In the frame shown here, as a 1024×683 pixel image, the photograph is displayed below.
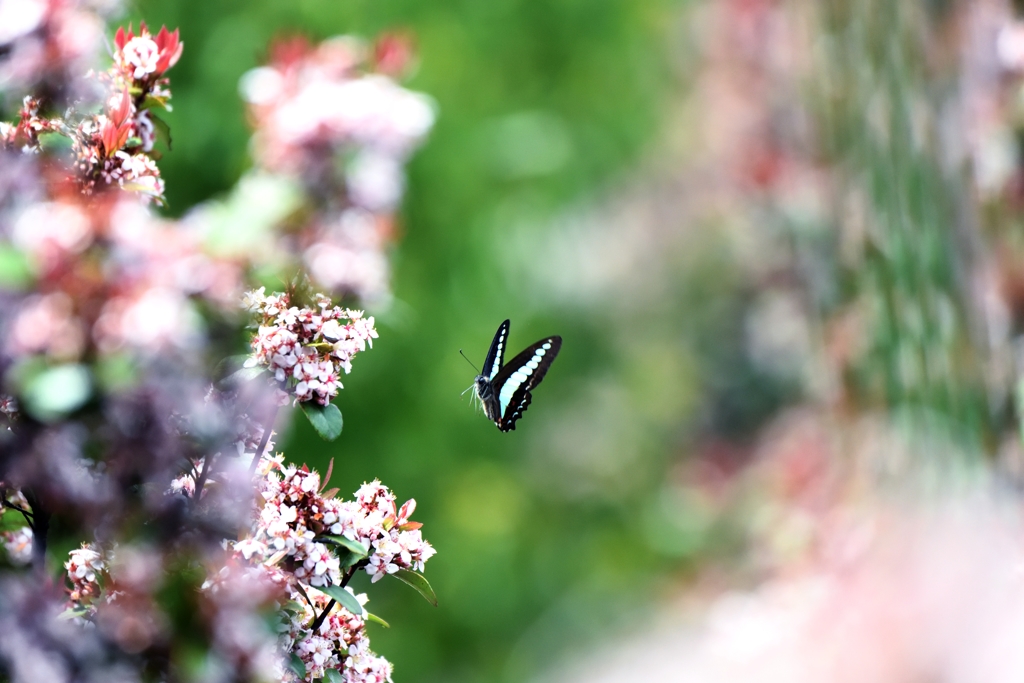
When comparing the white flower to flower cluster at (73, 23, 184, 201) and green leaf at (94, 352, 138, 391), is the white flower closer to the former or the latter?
flower cluster at (73, 23, 184, 201)

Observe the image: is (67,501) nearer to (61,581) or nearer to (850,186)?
(61,581)

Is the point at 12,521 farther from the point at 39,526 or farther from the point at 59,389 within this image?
the point at 59,389

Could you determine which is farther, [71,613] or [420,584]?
[420,584]

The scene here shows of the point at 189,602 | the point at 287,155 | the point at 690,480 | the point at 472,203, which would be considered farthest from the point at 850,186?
the point at 690,480

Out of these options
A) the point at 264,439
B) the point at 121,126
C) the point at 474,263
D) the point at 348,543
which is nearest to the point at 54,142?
the point at 121,126

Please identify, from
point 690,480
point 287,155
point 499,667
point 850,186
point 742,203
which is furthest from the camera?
point 690,480

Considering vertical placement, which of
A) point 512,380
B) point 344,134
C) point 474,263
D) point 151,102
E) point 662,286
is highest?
point 662,286
